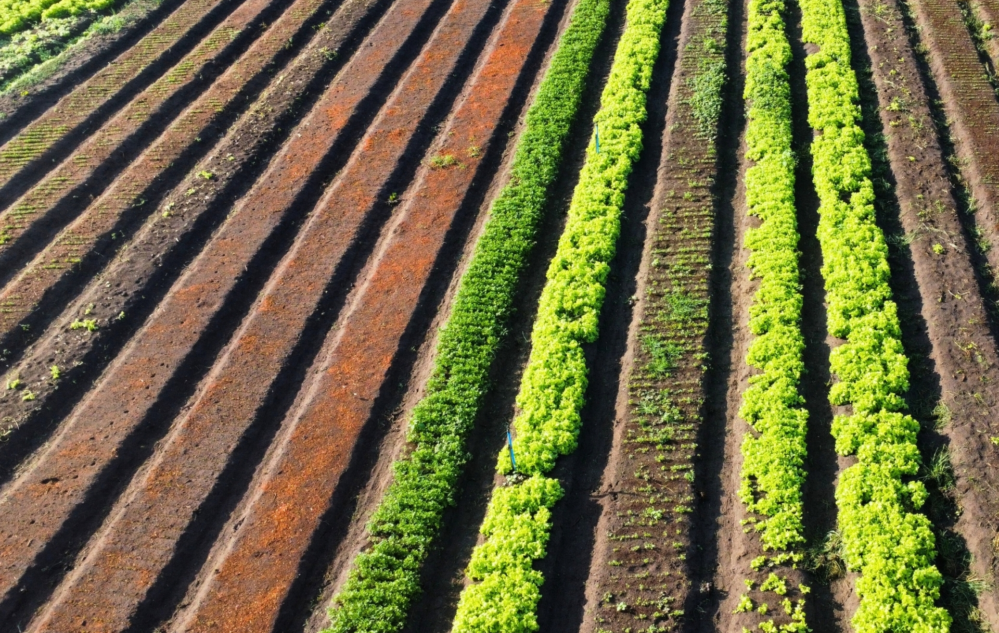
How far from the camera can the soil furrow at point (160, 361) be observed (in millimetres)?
12094

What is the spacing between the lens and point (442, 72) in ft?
68.0

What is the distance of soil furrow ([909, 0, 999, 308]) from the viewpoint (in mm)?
15727

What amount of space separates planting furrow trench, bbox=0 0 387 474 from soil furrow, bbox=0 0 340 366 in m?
0.35

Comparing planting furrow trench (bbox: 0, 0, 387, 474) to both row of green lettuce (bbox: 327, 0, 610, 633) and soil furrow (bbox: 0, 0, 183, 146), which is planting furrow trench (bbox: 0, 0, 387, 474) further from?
row of green lettuce (bbox: 327, 0, 610, 633)

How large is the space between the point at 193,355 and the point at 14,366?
351cm

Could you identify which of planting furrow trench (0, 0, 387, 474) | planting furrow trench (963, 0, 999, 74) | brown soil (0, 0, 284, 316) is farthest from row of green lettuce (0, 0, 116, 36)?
planting furrow trench (963, 0, 999, 74)

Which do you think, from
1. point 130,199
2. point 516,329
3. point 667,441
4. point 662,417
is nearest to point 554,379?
point 516,329

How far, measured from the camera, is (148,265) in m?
16.1

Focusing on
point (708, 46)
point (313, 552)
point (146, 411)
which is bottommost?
point (313, 552)

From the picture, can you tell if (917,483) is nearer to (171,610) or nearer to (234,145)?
(171,610)

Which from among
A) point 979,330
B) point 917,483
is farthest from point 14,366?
point 979,330

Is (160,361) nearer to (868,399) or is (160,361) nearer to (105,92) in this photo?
(105,92)

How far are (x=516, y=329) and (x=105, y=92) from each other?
48.2 feet

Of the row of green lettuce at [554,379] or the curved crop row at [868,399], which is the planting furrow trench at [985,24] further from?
the row of green lettuce at [554,379]
